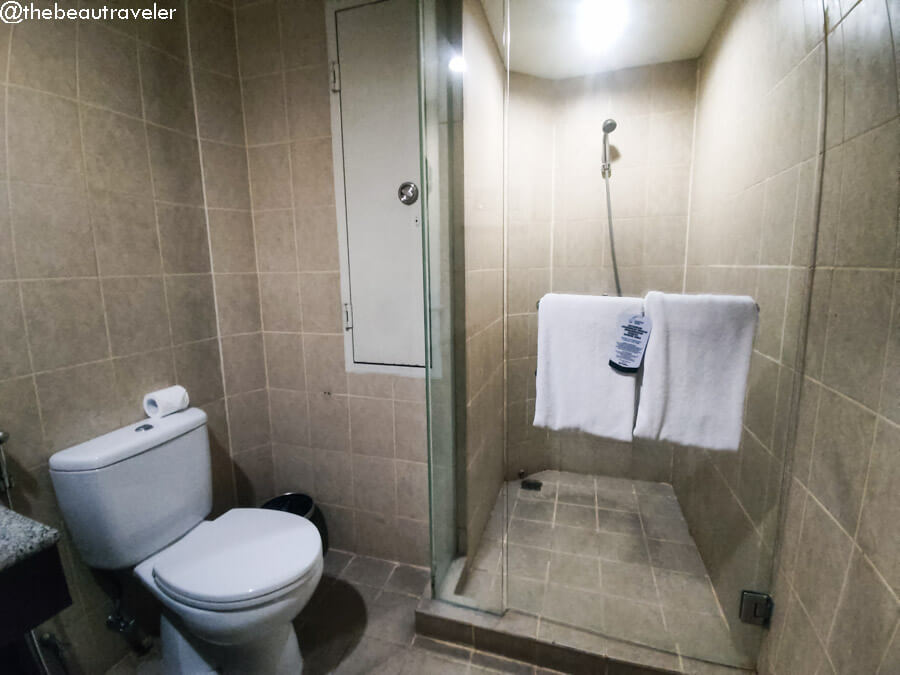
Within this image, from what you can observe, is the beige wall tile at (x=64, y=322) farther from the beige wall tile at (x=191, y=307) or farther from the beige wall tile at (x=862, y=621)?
the beige wall tile at (x=862, y=621)

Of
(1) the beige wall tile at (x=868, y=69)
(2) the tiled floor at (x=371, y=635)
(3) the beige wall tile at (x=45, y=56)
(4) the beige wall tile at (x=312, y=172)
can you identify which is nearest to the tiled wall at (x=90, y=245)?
(3) the beige wall tile at (x=45, y=56)

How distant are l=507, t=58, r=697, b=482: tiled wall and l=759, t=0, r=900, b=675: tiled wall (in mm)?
633

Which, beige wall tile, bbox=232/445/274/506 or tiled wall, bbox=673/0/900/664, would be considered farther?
beige wall tile, bbox=232/445/274/506

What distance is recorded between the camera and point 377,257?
57.2 inches

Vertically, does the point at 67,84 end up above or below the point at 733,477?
above

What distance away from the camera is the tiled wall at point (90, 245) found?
3.33 feet

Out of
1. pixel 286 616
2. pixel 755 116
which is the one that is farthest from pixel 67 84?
pixel 755 116

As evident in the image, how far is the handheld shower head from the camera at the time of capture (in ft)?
5.35

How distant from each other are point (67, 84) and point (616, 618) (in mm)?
2302

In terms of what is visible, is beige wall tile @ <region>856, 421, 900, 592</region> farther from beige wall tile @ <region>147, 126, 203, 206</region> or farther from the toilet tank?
beige wall tile @ <region>147, 126, 203, 206</region>

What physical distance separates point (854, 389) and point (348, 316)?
143 centimetres

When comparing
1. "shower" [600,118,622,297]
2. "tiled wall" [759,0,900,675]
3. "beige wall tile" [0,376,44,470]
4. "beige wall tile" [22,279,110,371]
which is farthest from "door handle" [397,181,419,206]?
"beige wall tile" [0,376,44,470]

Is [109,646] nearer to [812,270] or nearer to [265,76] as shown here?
[265,76]

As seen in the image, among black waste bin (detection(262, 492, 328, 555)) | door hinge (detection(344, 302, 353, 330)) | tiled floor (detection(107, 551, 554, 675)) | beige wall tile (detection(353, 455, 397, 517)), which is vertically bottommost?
tiled floor (detection(107, 551, 554, 675))
